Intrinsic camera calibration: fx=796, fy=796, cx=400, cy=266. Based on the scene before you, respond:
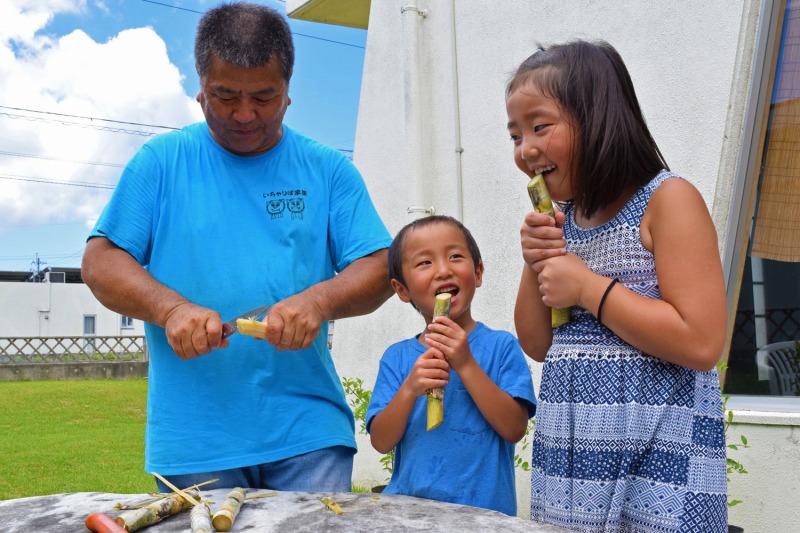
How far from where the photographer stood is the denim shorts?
6.88 ft

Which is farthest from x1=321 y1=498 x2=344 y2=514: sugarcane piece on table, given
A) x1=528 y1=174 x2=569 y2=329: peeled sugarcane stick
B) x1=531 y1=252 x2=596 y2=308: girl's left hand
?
x1=528 y1=174 x2=569 y2=329: peeled sugarcane stick

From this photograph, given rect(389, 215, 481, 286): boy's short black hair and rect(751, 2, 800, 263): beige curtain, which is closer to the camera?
rect(389, 215, 481, 286): boy's short black hair

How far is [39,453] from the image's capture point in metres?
10.1

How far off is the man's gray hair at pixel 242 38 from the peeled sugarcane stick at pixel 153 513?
1123 mm

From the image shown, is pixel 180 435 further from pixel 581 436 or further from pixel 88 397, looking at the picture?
pixel 88 397

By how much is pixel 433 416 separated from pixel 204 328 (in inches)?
22.6

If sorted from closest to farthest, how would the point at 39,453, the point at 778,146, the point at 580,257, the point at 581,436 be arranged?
the point at 581,436, the point at 580,257, the point at 778,146, the point at 39,453

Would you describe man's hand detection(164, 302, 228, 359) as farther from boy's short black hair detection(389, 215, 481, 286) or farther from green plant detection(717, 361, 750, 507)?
green plant detection(717, 361, 750, 507)

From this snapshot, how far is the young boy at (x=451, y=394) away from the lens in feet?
6.33

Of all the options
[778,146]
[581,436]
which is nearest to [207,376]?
[581,436]

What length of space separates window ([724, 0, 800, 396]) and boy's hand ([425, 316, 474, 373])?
2.24 m

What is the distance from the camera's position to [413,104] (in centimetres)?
554

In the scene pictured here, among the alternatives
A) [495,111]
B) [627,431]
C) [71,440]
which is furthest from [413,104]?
[71,440]

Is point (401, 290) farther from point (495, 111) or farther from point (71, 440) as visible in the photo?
point (71, 440)
